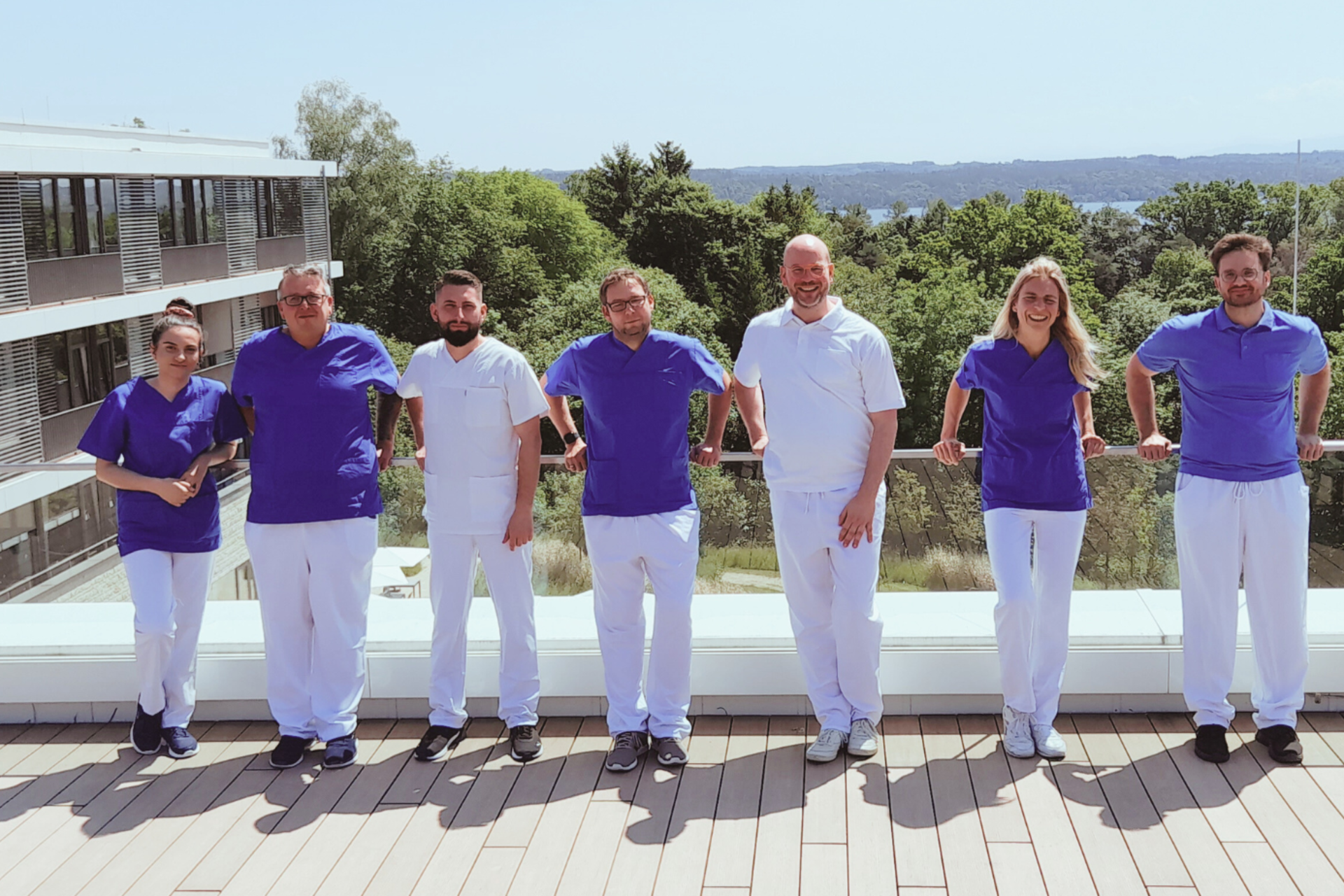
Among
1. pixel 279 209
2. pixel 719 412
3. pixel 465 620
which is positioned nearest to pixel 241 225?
pixel 279 209

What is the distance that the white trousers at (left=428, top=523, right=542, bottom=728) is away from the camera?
368 centimetres

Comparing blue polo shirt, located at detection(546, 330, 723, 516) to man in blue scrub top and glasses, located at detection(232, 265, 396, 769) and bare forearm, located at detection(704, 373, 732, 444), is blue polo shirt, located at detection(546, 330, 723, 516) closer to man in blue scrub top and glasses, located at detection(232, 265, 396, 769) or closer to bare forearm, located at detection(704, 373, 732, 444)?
bare forearm, located at detection(704, 373, 732, 444)

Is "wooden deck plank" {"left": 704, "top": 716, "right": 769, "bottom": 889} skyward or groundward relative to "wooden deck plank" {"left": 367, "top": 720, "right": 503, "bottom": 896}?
skyward

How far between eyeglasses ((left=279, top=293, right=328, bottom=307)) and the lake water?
7270 cm

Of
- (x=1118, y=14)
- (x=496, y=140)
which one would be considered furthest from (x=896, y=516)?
(x=1118, y=14)

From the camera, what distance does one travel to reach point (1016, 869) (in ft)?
9.70

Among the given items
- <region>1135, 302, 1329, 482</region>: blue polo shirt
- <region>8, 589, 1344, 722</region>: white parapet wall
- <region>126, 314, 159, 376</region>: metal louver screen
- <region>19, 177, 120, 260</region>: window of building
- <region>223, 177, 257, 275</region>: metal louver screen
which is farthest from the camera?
<region>223, 177, 257, 275</region>: metal louver screen

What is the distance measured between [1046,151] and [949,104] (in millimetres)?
13735

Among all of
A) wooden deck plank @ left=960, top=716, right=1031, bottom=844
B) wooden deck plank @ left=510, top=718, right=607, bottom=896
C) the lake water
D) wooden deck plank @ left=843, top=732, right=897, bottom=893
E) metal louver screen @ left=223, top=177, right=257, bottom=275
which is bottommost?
wooden deck plank @ left=510, top=718, right=607, bottom=896

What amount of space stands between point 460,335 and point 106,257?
2403cm

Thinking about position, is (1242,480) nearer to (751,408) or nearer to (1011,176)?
(751,408)

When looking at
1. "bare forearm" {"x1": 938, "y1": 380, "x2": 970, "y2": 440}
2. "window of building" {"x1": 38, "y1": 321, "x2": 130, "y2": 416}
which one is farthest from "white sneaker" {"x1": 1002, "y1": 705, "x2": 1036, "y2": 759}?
"window of building" {"x1": 38, "y1": 321, "x2": 130, "y2": 416}

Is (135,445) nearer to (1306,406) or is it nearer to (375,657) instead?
(375,657)

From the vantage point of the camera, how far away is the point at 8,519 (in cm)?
442
